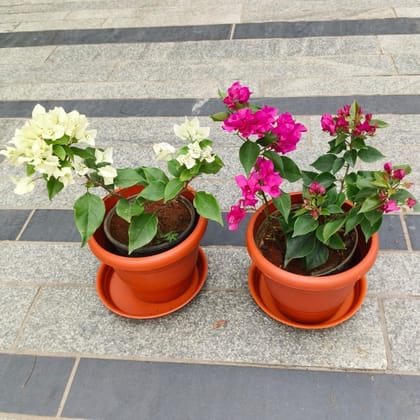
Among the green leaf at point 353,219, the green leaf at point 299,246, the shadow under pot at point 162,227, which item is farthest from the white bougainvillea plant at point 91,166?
the green leaf at point 353,219

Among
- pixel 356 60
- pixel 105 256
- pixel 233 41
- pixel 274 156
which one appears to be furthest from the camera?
pixel 233 41

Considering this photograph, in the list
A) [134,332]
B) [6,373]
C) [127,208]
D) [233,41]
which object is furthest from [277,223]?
[233,41]

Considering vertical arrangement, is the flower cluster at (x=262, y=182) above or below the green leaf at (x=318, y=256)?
above

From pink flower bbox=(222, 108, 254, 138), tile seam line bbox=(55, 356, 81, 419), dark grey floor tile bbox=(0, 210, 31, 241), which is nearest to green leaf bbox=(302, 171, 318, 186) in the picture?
pink flower bbox=(222, 108, 254, 138)

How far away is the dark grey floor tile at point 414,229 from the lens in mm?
1586

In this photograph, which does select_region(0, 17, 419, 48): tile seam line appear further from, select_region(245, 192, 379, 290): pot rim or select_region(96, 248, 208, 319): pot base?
select_region(245, 192, 379, 290): pot rim

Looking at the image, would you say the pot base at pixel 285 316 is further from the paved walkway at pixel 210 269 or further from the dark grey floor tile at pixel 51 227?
the dark grey floor tile at pixel 51 227

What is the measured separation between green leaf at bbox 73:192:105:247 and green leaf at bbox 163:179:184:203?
6.6 inches

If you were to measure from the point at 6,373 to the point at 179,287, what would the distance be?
0.60 meters

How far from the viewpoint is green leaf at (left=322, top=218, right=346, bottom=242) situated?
3.58 feet

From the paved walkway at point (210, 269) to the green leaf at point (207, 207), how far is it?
0.45 m

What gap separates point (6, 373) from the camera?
1357 mm

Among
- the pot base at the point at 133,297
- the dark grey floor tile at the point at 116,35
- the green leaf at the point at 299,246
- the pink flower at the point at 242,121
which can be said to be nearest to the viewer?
the pink flower at the point at 242,121

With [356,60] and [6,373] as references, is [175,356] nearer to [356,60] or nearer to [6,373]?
[6,373]
